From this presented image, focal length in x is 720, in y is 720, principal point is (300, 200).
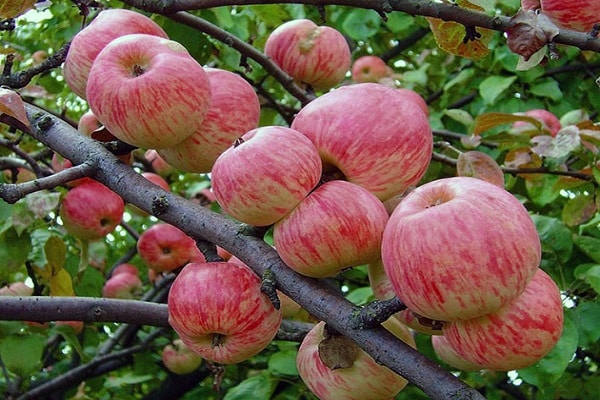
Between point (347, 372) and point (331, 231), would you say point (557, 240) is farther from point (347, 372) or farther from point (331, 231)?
point (331, 231)

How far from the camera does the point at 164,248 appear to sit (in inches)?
94.6

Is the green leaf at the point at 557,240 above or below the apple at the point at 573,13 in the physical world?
below

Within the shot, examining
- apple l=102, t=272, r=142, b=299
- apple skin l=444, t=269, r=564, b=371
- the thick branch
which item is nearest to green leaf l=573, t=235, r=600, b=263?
apple skin l=444, t=269, r=564, b=371

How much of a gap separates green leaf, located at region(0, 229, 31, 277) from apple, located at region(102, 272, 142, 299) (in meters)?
0.91

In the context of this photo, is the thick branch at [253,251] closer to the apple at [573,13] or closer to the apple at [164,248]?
the apple at [573,13]

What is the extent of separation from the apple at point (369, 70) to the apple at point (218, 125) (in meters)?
1.68

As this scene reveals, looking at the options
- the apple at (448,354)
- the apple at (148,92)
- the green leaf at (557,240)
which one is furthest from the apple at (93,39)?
the green leaf at (557,240)

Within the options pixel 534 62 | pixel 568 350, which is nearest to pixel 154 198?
pixel 534 62

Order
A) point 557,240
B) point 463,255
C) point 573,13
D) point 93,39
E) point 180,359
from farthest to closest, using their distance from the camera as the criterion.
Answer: point 180,359
point 557,240
point 93,39
point 573,13
point 463,255

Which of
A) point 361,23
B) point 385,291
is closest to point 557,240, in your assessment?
point 385,291

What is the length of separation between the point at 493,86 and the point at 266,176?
6.06 ft

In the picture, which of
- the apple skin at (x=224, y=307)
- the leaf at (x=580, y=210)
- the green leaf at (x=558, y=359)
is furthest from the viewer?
the leaf at (x=580, y=210)

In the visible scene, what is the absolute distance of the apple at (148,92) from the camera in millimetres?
1204

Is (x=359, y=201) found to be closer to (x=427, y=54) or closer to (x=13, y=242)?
(x=13, y=242)
